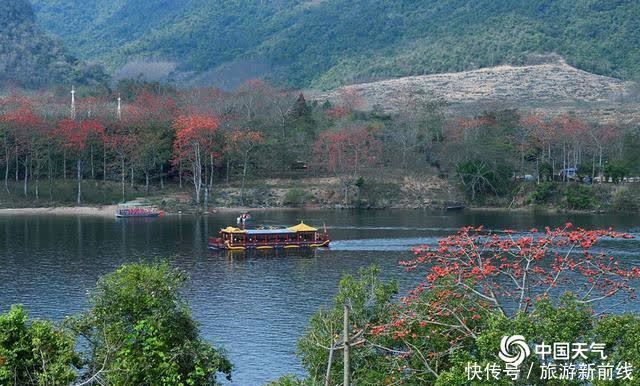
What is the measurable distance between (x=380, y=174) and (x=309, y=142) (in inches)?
346

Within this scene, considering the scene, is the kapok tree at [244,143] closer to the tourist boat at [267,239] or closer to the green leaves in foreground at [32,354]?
the tourist boat at [267,239]

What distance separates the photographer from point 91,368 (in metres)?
21.9

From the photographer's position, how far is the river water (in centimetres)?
3662

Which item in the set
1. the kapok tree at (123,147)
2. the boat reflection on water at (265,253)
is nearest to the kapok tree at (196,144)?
the kapok tree at (123,147)

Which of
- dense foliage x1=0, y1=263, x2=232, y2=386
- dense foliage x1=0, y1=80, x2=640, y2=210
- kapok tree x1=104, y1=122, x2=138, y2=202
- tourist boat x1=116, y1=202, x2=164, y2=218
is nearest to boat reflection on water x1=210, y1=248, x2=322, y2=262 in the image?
tourist boat x1=116, y1=202, x2=164, y2=218

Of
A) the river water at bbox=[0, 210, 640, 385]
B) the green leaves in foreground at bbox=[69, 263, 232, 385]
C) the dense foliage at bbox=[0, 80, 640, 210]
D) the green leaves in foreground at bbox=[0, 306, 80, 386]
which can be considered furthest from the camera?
the dense foliage at bbox=[0, 80, 640, 210]

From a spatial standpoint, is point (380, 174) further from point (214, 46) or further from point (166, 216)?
point (214, 46)

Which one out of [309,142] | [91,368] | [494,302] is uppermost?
[309,142]

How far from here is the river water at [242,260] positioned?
36.6 m

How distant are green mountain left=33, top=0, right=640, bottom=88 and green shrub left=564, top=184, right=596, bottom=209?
5814 centimetres

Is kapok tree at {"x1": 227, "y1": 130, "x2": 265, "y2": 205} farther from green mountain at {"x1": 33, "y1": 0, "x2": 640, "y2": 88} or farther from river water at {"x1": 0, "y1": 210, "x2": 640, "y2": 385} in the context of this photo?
green mountain at {"x1": 33, "y1": 0, "x2": 640, "y2": 88}

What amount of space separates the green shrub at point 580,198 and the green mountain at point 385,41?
5814 cm

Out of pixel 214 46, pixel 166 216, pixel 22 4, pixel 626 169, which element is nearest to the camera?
pixel 166 216

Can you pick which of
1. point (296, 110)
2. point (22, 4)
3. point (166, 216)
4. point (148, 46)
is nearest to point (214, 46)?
point (148, 46)
